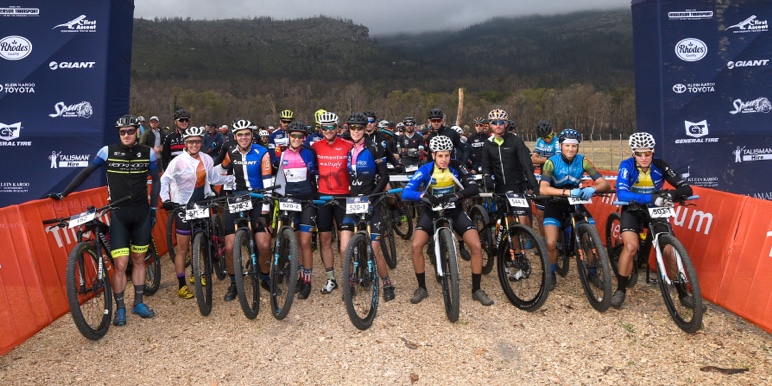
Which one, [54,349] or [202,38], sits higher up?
[202,38]

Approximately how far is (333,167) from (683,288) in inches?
172

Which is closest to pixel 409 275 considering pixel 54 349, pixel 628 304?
pixel 628 304

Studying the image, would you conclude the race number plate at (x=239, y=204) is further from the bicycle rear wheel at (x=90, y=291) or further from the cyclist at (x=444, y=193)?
the cyclist at (x=444, y=193)

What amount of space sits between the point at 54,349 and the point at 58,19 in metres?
6.61

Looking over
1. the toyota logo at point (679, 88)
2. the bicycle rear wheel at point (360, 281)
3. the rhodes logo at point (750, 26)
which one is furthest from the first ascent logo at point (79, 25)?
the rhodes logo at point (750, 26)

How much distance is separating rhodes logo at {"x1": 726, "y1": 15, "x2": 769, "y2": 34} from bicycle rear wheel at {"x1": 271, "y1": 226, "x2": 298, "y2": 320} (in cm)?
894

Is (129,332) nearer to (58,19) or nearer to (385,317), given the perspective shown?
(385,317)

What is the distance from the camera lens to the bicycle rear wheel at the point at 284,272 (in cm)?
556

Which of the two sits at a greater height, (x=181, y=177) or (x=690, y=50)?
(x=690, y=50)

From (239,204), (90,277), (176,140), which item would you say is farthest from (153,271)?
(176,140)

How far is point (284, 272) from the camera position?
19.5ft

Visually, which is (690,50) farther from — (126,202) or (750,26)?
(126,202)

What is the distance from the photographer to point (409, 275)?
7527 millimetres

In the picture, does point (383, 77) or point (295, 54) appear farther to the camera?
point (295, 54)
